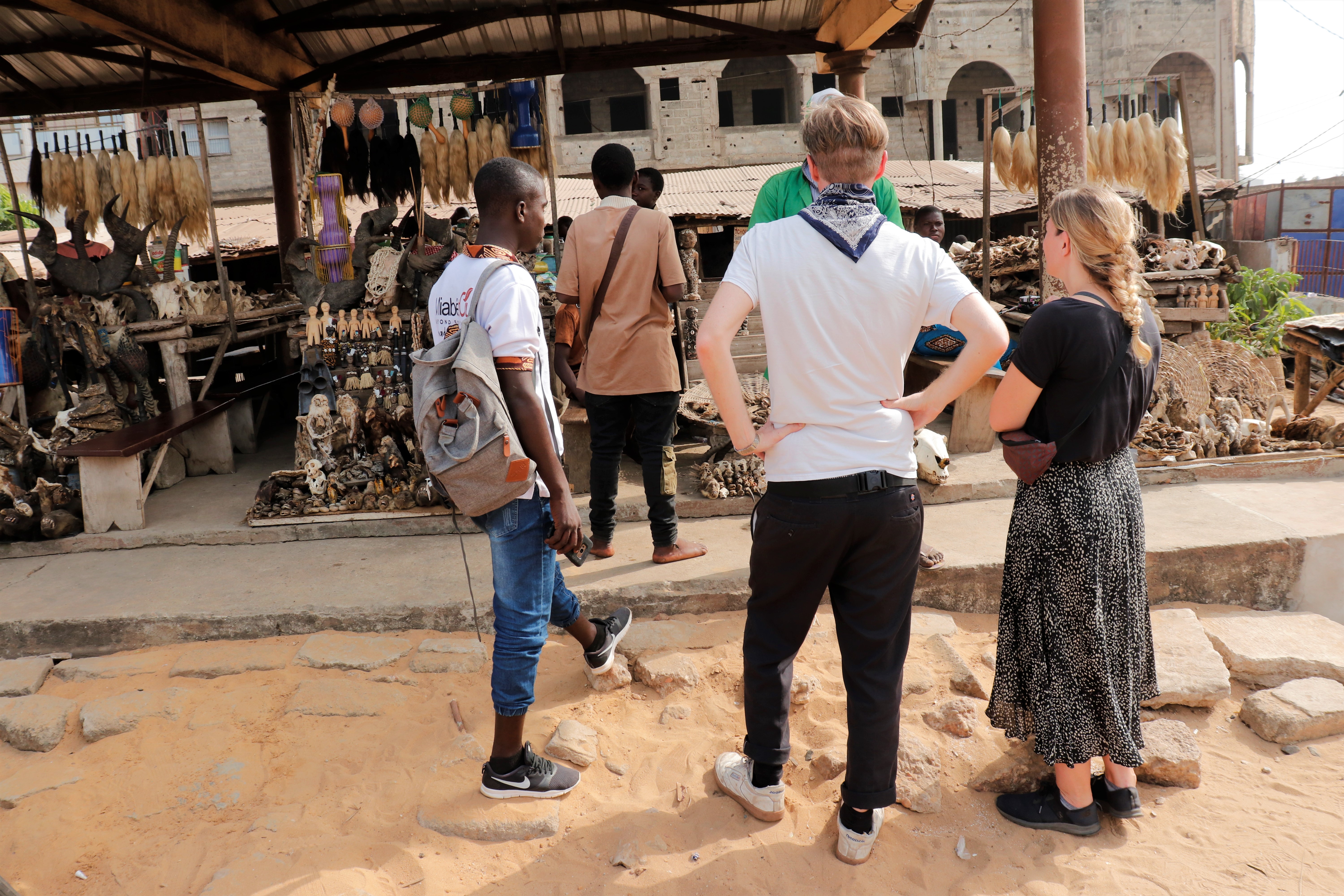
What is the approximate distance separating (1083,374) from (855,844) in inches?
59.2

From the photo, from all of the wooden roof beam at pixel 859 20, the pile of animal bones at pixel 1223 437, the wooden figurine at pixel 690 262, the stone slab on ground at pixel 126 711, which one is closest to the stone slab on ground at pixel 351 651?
the stone slab on ground at pixel 126 711

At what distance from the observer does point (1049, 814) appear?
2.72 meters

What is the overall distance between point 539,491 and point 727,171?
1498cm

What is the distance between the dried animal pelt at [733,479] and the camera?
4.96 meters

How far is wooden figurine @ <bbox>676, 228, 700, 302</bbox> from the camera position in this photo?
8664mm

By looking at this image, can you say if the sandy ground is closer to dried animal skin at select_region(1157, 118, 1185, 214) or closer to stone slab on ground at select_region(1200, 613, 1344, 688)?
stone slab on ground at select_region(1200, 613, 1344, 688)

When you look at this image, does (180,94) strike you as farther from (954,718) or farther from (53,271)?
(954,718)

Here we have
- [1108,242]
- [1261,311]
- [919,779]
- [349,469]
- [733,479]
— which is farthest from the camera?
[1261,311]

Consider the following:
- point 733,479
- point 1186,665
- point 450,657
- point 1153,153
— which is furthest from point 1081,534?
point 1153,153

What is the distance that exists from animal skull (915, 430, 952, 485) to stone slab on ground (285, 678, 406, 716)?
3.09 metres

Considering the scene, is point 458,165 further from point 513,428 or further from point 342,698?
point 513,428

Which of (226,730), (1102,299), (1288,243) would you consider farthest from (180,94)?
(1288,243)

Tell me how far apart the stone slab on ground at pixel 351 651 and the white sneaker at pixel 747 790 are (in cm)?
157

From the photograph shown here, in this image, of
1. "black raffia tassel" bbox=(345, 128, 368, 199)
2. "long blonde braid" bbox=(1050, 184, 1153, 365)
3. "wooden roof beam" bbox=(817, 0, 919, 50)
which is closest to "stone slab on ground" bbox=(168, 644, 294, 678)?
"long blonde braid" bbox=(1050, 184, 1153, 365)
